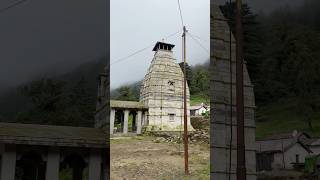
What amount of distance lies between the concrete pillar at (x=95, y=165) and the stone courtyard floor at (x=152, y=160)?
2.71 meters

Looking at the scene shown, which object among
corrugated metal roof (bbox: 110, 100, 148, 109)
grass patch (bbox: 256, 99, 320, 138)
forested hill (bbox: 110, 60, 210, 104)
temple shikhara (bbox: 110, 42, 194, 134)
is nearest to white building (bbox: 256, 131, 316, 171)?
grass patch (bbox: 256, 99, 320, 138)

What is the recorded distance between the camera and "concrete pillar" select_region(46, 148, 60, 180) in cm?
1425

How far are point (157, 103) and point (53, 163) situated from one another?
13.6 ft

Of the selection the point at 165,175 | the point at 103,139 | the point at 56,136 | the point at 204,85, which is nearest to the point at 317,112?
the point at 204,85

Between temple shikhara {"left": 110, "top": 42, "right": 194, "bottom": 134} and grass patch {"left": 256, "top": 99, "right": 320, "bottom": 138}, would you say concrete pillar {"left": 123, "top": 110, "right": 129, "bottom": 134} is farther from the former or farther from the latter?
grass patch {"left": 256, "top": 99, "right": 320, "bottom": 138}

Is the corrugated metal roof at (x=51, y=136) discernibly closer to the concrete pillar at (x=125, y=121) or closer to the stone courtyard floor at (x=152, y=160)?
the concrete pillar at (x=125, y=121)

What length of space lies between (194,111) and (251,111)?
1.83 meters

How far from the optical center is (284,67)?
Answer: 1370cm

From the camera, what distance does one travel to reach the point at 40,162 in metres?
15.1

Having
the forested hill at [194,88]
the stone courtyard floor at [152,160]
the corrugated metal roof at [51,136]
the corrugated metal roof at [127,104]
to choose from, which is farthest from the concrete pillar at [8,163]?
the forested hill at [194,88]

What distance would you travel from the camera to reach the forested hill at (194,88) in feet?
37.8

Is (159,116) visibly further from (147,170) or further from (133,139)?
(147,170)

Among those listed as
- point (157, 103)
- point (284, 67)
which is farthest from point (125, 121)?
point (284, 67)

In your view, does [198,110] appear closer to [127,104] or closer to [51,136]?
[127,104]
